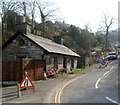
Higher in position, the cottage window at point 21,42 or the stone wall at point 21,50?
the cottage window at point 21,42

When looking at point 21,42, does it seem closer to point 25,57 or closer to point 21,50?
point 21,50

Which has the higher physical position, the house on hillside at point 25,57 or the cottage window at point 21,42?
the cottage window at point 21,42

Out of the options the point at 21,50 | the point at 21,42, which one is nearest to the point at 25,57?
the point at 21,50

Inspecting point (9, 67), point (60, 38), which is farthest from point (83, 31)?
point (9, 67)

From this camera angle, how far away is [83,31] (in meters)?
44.0

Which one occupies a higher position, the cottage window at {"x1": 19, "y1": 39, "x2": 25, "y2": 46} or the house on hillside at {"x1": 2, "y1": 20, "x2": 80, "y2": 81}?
the cottage window at {"x1": 19, "y1": 39, "x2": 25, "y2": 46}

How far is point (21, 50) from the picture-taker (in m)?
17.9

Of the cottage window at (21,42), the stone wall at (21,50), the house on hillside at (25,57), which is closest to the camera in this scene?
the house on hillside at (25,57)

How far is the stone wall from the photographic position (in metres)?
17.3

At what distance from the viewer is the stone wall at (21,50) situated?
17.3m

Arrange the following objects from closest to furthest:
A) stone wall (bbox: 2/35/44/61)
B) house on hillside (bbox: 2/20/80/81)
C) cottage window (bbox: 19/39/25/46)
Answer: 1. house on hillside (bbox: 2/20/80/81)
2. stone wall (bbox: 2/35/44/61)
3. cottage window (bbox: 19/39/25/46)

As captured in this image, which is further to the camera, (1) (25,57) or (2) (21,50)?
(1) (25,57)

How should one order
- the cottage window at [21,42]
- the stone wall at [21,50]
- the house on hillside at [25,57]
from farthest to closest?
the cottage window at [21,42], the stone wall at [21,50], the house on hillside at [25,57]

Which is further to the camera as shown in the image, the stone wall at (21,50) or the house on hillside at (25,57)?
the stone wall at (21,50)
